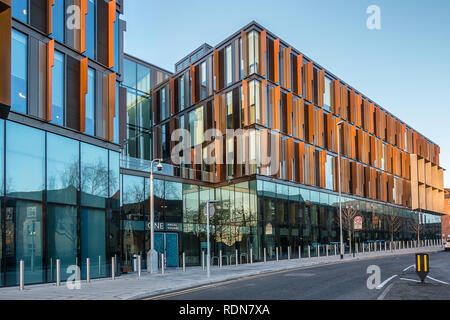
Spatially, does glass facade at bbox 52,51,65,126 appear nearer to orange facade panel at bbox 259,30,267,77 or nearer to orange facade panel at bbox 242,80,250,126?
orange facade panel at bbox 242,80,250,126

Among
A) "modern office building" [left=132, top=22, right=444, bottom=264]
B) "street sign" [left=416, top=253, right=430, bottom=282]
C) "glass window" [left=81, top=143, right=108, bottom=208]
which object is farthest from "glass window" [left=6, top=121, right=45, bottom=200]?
"street sign" [left=416, top=253, right=430, bottom=282]

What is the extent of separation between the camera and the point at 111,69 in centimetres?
2427

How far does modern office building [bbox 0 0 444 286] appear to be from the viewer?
62.1 ft

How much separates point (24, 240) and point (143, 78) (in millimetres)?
27482

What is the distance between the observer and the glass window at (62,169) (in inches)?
784

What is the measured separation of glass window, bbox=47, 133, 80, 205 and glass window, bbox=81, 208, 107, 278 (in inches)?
47.8

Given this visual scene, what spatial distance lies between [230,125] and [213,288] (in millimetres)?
22529

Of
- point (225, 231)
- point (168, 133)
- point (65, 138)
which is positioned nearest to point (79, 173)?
point (65, 138)

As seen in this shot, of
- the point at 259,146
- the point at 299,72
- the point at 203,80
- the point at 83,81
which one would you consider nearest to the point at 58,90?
the point at 83,81

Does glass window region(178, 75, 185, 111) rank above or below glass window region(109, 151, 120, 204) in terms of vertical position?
above

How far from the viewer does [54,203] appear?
65.2ft

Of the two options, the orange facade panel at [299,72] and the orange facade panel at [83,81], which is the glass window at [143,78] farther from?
the orange facade panel at [83,81]
